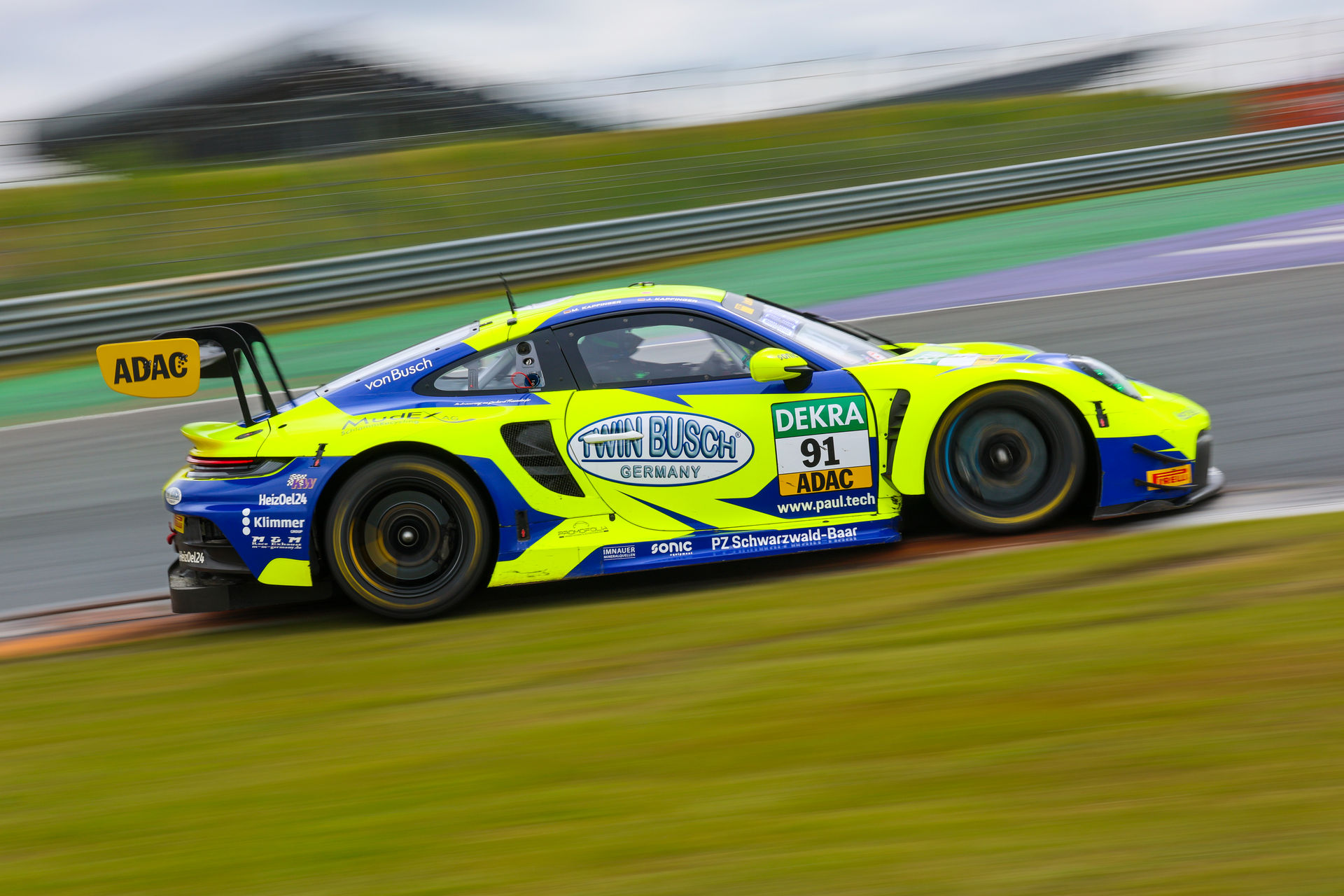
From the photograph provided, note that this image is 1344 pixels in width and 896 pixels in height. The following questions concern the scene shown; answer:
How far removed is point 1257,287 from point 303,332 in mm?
9007

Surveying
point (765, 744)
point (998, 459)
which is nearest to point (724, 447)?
point (998, 459)

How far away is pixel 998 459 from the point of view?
17.7ft

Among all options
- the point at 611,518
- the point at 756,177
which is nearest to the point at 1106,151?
the point at 756,177

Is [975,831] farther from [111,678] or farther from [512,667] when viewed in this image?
[111,678]

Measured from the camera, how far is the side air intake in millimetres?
Answer: 5250

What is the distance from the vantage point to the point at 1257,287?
1011 centimetres

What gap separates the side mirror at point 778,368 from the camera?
17.0 ft

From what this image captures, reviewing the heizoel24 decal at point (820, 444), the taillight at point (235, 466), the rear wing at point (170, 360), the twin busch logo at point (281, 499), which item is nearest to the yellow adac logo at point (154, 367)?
the rear wing at point (170, 360)

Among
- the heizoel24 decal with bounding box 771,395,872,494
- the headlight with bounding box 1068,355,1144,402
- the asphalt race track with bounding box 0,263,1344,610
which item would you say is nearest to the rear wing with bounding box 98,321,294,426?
the asphalt race track with bounding box 0,263,1344,610

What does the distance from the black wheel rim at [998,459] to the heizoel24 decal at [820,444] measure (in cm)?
44

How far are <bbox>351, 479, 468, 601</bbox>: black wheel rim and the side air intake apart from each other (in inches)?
15.9

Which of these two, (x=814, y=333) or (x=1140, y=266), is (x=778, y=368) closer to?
(x=814, y=333)

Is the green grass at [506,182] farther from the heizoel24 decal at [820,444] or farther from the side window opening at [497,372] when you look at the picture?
the heizoel24 decal at [820,444]

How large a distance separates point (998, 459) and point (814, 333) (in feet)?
3.42
